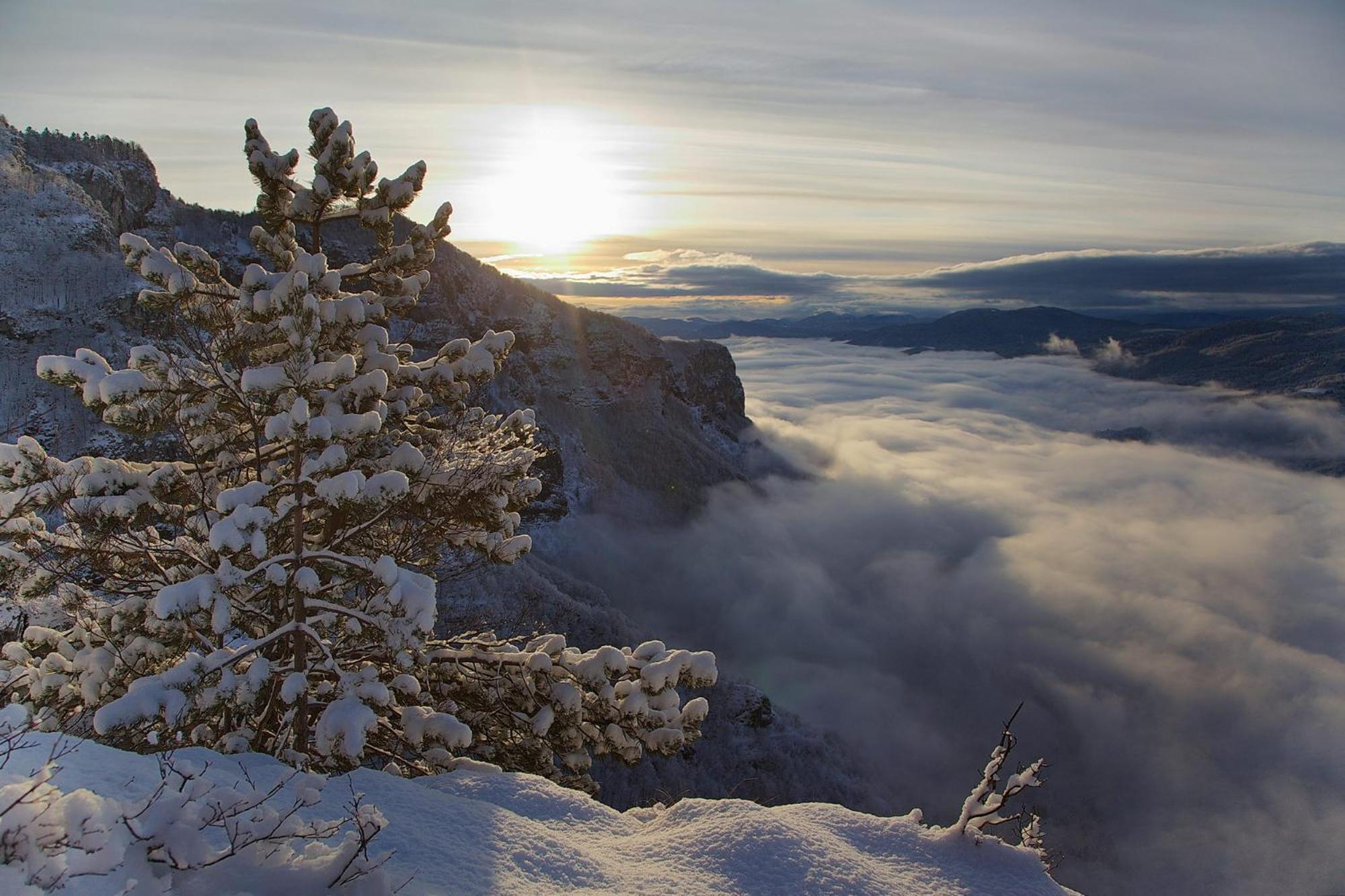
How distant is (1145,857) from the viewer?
1903 inches

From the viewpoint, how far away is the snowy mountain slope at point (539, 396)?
28.0m

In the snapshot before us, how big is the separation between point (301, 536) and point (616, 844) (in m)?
4.54

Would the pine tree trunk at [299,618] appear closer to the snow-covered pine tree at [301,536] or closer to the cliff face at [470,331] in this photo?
the snow-covered pine tree at [301,536]

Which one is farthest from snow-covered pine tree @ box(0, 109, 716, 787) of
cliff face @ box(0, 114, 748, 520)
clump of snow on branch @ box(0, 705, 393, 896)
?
cliff face @ box(0, 114, 748, 520)

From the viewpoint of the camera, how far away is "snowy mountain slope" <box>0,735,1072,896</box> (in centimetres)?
457

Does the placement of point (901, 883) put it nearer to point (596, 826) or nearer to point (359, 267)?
point (596, 826)

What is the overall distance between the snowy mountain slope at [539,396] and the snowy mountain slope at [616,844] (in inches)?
84.3

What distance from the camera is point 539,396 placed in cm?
6397

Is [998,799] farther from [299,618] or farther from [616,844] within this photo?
[299,618]

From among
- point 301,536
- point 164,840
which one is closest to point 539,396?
point 301,536

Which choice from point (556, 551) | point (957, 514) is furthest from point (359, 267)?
point (957, 514)

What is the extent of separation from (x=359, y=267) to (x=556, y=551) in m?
45.0

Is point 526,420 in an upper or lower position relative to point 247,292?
lower

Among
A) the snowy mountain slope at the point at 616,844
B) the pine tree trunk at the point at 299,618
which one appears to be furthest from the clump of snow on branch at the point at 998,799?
the pine tree trunk at the point at 299,618
